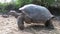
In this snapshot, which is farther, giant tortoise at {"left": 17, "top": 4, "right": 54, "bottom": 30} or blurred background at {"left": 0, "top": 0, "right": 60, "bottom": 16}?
blurred background at {"left": 0, "top": 0, "right": 60, "bottom": 16}

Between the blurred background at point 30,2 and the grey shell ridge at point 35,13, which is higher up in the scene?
the grey shell ridge at point 35,13

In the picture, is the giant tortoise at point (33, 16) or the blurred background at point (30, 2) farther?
the blurred background at point (30, 2)

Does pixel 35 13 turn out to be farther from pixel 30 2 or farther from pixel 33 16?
pixel 30 2

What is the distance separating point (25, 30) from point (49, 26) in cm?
83

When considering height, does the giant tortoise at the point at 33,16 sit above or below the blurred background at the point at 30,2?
above

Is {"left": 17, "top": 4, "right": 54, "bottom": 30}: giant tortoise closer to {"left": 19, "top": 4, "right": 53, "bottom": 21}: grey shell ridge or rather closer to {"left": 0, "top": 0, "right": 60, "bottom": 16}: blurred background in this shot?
{"left": 19, "top": 4, "right": 53, "bottom": 21}: grey shell ridge

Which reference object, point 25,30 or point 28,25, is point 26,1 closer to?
point 28,25

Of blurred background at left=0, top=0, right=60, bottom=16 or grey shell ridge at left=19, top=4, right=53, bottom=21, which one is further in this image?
blurred background at left=0, top=0, right=60, bottom=16

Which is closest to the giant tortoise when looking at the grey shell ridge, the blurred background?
the grey shell ridge

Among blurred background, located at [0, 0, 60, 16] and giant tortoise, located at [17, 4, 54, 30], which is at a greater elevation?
giant tortoise, located at [17, 4, 54, 30]

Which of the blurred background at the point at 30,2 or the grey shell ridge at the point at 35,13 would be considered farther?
the blurred background at the point at 30,2

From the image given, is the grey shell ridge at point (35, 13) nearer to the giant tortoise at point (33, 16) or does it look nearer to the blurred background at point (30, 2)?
the giant tortoise at point (33, 16)

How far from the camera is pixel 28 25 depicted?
18.1 feet

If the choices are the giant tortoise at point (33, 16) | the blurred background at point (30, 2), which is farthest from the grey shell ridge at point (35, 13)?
the blurred background at point (30, 2)
